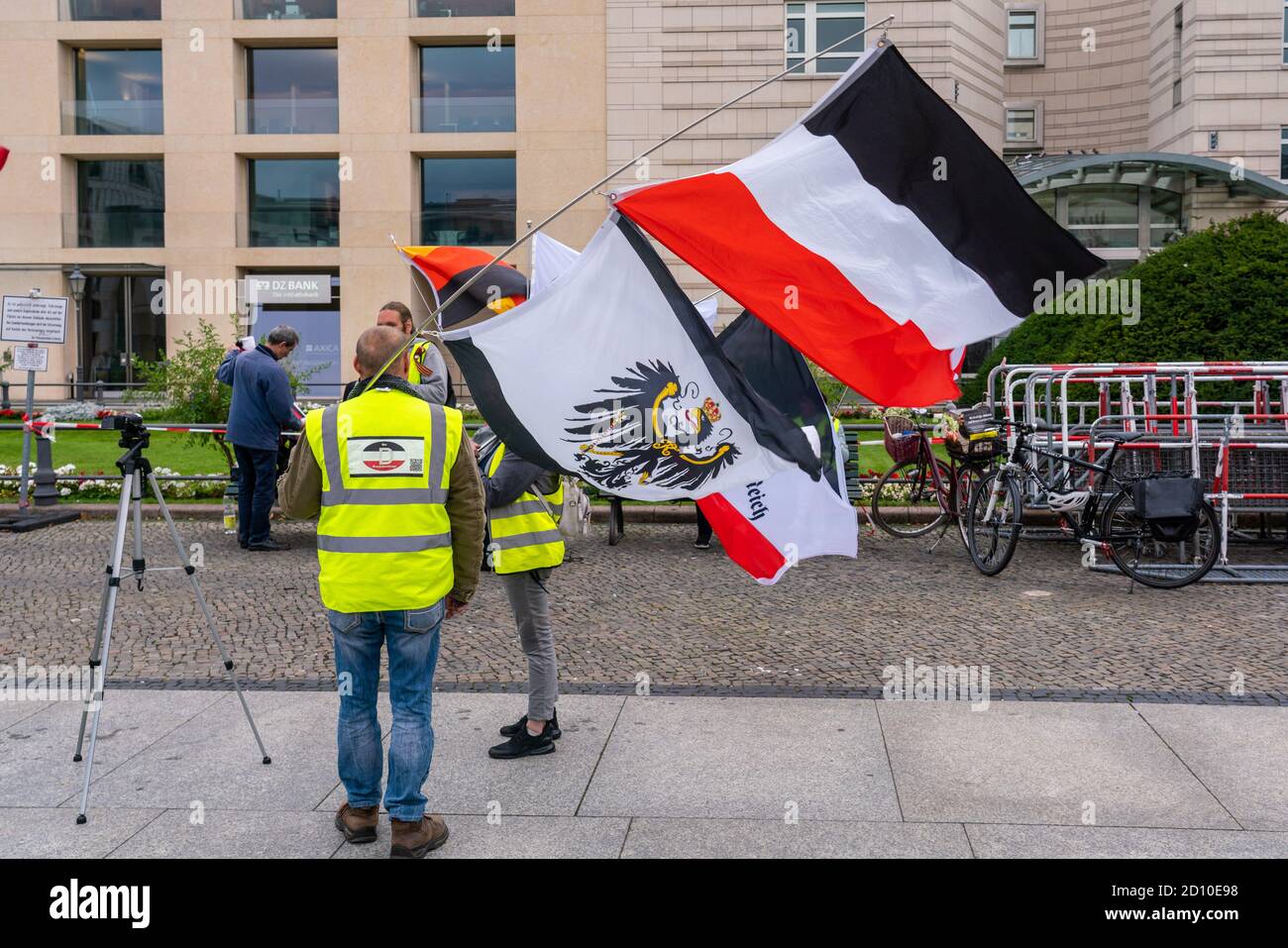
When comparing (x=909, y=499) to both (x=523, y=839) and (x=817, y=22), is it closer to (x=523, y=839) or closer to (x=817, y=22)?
(x=523, y=839)

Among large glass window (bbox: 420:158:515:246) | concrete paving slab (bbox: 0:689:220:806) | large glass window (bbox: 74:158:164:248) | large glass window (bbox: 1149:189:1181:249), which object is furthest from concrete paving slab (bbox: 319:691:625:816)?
large glass window (bbox: 74:158:164:248)

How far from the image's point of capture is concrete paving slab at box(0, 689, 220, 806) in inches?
204

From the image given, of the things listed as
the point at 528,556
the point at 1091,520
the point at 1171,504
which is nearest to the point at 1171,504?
the point at 1171,504

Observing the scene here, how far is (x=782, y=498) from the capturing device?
18.5 feet

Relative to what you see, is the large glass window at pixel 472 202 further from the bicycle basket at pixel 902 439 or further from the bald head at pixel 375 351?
the bald head at pixel 375 351

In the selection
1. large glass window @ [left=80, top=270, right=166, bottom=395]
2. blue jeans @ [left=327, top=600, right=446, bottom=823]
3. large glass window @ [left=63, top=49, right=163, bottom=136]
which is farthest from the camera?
large glass window @ [left=80, top=270, right=166, bottom=395]

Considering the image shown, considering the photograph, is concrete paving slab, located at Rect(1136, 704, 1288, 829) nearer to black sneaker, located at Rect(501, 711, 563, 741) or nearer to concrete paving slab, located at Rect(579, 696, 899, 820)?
concrete paving slab, located at Rect(579, 696, 899, 820)

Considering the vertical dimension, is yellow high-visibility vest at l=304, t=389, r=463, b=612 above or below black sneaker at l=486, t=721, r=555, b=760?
above

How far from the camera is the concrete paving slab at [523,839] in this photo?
448cm

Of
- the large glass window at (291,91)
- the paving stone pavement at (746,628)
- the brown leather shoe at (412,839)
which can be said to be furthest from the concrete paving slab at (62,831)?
the large glass window at (291,91)

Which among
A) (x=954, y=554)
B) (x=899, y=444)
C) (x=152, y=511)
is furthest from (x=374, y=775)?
(x=152, y=511)

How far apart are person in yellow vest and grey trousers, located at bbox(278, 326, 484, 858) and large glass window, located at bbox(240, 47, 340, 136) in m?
35.8

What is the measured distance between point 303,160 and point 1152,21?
27444mm
